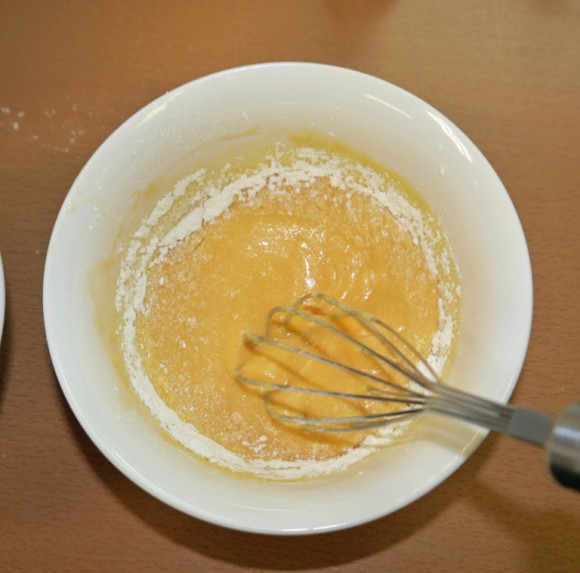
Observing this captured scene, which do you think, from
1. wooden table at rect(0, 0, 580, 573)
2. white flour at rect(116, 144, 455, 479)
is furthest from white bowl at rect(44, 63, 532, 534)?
wooden table at rect(0, 0, 580, 573)

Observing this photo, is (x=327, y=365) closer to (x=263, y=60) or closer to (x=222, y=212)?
(x=222, y=212)

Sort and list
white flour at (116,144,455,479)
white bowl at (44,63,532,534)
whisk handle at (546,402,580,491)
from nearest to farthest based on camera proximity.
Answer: whisk handle at (546,402,580,491) < white bowl at (44,63,532,534) < white flour at (116,144,455,479)

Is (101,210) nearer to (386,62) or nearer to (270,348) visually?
(270,348)

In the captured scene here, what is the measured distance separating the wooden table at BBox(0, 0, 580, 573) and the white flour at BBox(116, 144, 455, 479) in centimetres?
10

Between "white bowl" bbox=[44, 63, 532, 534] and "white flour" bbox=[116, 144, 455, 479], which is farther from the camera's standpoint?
"white flour" bbox=[116, 144, 455, 479]

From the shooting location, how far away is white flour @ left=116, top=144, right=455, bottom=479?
32.4 inches

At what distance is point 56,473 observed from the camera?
0.86 m

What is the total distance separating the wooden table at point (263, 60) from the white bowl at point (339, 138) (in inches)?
5.4

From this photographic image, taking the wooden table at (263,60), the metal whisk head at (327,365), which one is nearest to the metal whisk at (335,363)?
the metal whisk head at (327,365)

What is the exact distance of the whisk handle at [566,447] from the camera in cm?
53

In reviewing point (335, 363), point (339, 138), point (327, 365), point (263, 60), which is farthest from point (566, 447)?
point (263, 60)

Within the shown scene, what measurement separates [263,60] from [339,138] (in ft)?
0.63

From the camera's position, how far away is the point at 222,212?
0.93m

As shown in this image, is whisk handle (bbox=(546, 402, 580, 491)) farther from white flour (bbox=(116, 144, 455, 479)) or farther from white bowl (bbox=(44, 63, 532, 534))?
white flour (bbox=(116, 144, 455, 479))
